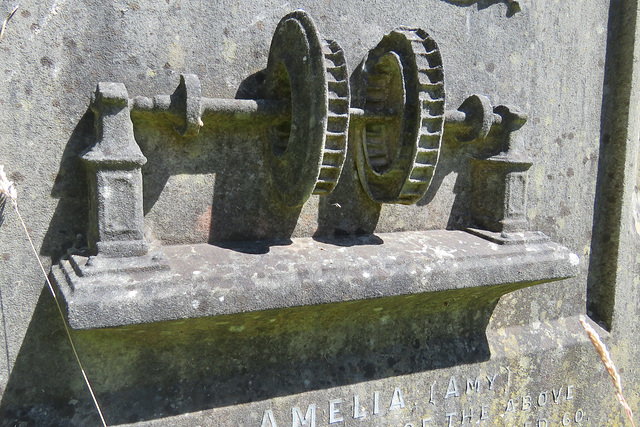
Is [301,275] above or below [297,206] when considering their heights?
below

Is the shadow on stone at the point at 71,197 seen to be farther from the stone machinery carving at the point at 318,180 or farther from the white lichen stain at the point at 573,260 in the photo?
the white lichen stain at the point at 573,260

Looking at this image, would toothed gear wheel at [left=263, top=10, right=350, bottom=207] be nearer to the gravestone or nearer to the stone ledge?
the gravestone

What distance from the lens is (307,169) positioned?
6.42 feet

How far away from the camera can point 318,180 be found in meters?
2.06

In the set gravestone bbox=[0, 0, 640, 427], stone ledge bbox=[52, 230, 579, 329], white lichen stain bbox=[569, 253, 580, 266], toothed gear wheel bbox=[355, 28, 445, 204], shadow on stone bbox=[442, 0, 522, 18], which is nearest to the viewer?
stone ledge bbox=[52, 230, 579, 329]

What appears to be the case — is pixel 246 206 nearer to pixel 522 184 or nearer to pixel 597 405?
pixel 522 184

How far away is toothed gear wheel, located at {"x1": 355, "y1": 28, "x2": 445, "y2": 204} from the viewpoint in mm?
2158

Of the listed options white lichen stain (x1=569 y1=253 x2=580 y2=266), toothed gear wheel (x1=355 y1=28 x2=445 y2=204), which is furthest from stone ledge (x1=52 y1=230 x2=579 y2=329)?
toothed gear wheel (x1=355 y1=28 x2=445 y2=204)

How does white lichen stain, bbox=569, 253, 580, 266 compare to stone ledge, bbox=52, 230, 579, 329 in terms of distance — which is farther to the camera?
white lichen stain, bbox=569, 253, 580, 266

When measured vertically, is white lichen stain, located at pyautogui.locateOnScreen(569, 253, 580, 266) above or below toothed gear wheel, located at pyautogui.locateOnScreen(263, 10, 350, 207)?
Result: below

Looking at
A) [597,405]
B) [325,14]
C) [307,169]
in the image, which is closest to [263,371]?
[307,169]

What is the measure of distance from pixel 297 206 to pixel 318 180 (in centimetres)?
19

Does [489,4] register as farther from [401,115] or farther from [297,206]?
[297,206]

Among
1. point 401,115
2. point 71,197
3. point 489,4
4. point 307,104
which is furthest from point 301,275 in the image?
point 489,4
